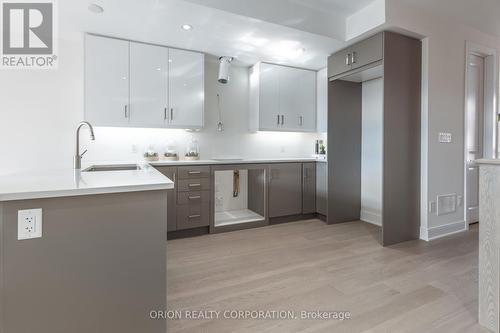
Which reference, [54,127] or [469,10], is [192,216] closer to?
[54,127]

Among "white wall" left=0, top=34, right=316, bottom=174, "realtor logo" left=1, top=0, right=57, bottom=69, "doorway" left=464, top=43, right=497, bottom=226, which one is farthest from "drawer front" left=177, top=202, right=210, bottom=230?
"doorway" left=464, top=43, right=497, bottom=226

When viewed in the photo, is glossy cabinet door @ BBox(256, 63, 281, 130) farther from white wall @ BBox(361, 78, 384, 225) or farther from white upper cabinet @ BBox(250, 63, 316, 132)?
white wall @ BBox(361, 78, 384, 225)

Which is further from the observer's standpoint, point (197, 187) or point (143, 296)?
point (197, 187)

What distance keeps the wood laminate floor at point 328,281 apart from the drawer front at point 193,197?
0.47 meters

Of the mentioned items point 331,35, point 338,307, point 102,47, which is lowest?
point 338,307

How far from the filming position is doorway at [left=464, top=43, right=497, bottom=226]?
3.62 metres

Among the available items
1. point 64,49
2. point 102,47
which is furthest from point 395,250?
point 64,49

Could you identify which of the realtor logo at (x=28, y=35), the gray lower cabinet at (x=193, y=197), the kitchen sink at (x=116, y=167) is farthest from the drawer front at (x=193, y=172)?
the realtor logo at (x=28, y=35)

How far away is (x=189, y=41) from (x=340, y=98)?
2.28 meters

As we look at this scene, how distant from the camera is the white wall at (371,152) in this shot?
373 centimetres

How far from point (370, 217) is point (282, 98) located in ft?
7.54

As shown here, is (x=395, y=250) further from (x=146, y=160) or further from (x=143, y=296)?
(x=146, y=160)

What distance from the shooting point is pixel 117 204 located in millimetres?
1247

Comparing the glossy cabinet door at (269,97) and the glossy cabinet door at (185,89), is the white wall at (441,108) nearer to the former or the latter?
the glossy cabinet door at (269,97)
